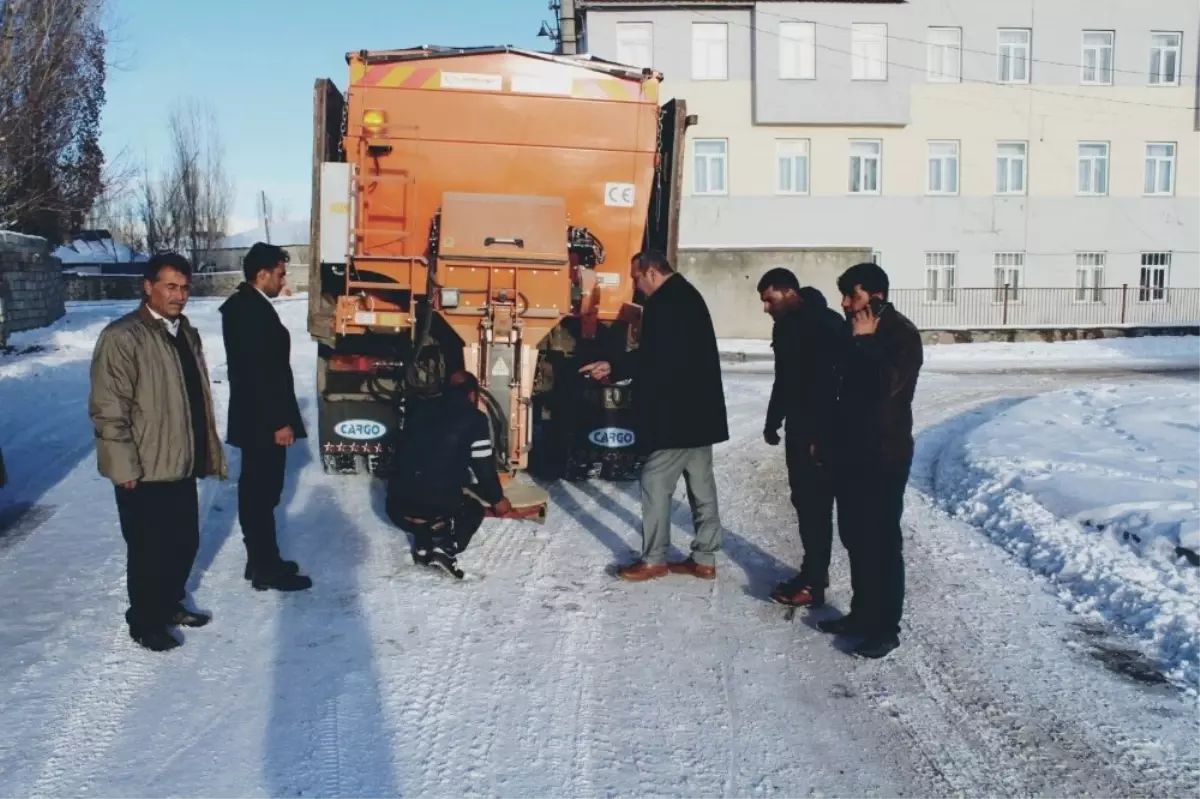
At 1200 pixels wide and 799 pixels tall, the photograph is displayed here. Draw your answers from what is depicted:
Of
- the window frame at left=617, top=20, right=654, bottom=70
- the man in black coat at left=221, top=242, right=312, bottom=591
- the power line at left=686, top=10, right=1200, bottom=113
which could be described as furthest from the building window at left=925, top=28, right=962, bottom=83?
the man in black coat at left=221, top=242, right=312, bottom=591

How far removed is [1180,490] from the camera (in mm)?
6781

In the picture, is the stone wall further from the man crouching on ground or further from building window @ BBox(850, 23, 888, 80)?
building window @ BBox(850, 23, 888, 80)

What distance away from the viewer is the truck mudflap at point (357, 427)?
760 cm

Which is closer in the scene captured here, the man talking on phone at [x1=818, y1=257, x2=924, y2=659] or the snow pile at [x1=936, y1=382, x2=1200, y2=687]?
the man talking on phone at [x1=818, y1=257, x2=924, y2=659]

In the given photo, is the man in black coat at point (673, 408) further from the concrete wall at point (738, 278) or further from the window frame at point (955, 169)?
the window frame at point (955, 169)

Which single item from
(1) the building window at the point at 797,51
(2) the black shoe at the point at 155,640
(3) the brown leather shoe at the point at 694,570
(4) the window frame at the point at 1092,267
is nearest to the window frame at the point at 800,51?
(1) the building window at the point at 797,51

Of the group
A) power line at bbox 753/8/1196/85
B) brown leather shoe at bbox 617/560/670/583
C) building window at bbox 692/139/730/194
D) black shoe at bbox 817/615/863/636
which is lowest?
black shoe at bbox 817/615/863/636

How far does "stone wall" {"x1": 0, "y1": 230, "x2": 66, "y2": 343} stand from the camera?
19203 millimetres

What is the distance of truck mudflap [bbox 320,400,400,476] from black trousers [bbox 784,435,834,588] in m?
3.44

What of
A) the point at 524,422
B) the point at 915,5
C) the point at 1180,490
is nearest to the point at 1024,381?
the point at 1180,490

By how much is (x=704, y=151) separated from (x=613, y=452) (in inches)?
833

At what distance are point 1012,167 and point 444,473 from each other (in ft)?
89.5

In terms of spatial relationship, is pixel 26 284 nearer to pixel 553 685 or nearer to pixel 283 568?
pixel 283 568

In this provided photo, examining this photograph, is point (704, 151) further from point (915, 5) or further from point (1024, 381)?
point (1024, 381)
